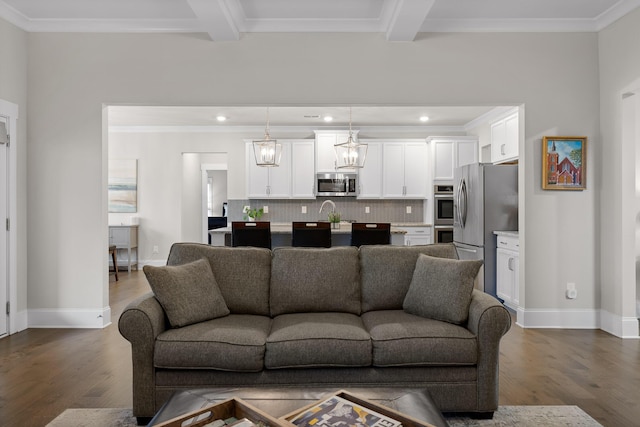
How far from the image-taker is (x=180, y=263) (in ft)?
10.1

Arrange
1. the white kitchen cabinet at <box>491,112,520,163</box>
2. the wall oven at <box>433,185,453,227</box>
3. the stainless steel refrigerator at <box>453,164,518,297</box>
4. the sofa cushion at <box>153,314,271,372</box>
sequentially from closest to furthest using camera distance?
1. the sofa cushion at <box>153,314,271,372</box>
2. the stainless steel refrigerator at <box>453,164,518,297</box>
3. the white kitchen cabinet at <box>491,112,520,163</box>
4. the wall oven at <box>433,185,453,227</box>

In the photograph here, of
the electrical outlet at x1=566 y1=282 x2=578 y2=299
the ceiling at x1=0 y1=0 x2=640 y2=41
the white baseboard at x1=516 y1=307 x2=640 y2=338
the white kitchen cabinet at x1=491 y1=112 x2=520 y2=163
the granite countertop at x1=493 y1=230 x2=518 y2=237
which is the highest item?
the ceiling at x1=0 y1=0 x2=640 y2=41

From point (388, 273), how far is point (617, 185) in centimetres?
248

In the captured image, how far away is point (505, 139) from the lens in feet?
20.4

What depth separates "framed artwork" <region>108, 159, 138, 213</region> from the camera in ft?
27.4

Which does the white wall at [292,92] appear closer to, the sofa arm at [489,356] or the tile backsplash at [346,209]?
the sofa arm at [489,356]

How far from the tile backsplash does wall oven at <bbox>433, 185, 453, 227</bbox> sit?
1.68 ft

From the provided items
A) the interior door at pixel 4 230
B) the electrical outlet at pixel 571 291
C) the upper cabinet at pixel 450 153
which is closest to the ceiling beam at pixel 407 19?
the electrical outlet at pixel 571 291

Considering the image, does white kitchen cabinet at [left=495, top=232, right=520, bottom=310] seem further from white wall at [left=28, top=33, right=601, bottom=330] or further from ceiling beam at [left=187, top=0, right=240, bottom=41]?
ceiling beam at [left=187, top=0, right=240, bottom=41]

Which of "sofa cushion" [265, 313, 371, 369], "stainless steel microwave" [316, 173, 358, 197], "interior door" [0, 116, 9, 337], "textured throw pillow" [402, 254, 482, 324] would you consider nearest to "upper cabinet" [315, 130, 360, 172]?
Answer: "stainless steel microwave" [316, 173, 358, 197]

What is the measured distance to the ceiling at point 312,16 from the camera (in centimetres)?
393

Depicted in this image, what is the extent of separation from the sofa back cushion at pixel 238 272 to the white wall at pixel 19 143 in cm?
208

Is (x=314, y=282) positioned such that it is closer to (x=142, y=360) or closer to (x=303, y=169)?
(x=142, y=360)

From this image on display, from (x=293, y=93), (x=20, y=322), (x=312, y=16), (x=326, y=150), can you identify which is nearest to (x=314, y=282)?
(x=293, y=93)
